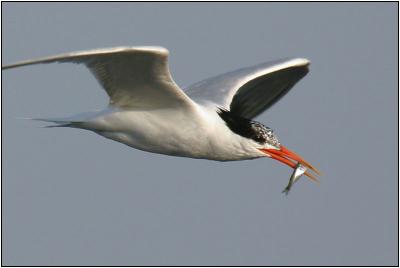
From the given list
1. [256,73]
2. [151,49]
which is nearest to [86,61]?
[151,49]

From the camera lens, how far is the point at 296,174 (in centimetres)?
1379

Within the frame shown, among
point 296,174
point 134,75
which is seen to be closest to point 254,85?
point 296,174

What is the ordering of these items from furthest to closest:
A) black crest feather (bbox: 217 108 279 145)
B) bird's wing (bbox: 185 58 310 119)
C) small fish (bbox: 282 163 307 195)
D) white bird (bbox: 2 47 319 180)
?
bird's wing (bbox: 185 58 310 119), small fish (bbox: 282 163 307 195), black crest feather (bbox: 217 108 279 145), white bird (bbox: 2 47 319 180)

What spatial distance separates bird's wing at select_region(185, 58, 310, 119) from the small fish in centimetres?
171

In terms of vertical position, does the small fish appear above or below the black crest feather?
below

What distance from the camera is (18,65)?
34.8 feet

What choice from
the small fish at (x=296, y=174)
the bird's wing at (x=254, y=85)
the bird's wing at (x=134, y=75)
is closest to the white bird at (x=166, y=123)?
the bird's wing at (x=134, y=75)

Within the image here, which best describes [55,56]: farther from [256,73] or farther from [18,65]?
[256,73]

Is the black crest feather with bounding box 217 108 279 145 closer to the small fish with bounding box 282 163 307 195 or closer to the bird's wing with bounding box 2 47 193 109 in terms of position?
the small fish with bounding box 282 163 307 195

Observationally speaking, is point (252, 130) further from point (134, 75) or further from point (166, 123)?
point (134, 75)

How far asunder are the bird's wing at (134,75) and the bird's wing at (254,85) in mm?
2121

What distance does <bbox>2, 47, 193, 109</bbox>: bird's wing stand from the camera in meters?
11.6

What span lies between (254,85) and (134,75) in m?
4.31

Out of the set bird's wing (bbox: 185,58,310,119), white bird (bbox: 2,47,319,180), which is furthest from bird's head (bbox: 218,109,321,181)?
bird's wing (bbox: 185,58,310,119)
